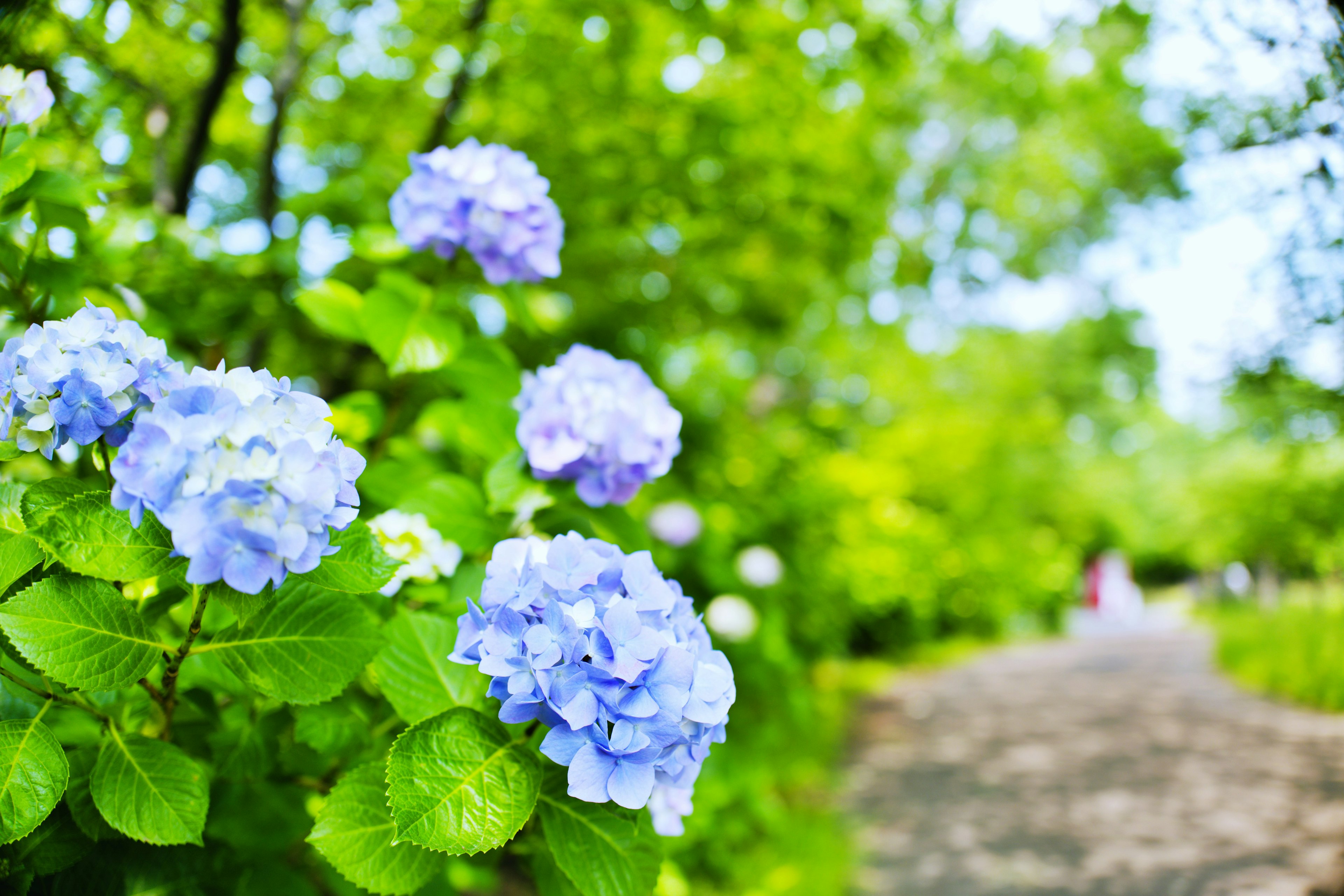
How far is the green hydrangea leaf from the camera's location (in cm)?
88

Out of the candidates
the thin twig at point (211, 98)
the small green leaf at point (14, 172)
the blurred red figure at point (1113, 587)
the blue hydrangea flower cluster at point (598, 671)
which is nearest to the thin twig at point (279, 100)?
the thin twig at point (211, 98)

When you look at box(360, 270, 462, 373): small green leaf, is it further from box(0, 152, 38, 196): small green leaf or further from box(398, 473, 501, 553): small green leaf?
box(0, 152, 38, 196): small green leaf

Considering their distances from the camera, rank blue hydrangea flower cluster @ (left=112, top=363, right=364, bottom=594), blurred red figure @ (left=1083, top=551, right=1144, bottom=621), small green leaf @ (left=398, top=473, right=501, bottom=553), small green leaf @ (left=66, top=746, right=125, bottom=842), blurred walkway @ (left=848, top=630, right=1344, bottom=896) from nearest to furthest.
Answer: blue hydrangea flower cluster @ (left=112, top=363, right=364, bottom=594) → small green leaf @ (left=66, top=746, right=125, bottom=842) → small green leaf @ (left=398, top=473, right=501, bottom=553) → blurred walkway @ (left=848, top=630, right=1344, bottom=896) → blurred red figure @ (left=1083, top=551, right=1144, bottom=621)

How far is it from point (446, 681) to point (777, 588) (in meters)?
2.85

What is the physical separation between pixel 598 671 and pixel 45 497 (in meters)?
0.62

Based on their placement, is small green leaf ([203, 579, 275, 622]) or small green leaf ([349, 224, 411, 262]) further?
small green leaf ([349, 224, 411, 262])

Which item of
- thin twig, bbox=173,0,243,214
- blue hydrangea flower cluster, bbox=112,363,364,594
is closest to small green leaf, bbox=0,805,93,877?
blue hydrangea flower cluster, bbox=112,363,364,594

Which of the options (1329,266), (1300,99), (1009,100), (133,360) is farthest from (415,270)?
(1009,100)

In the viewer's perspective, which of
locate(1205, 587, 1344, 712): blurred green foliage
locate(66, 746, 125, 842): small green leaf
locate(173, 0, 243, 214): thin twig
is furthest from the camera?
locate(1205, 587, 1344, 712): blurred green foliage

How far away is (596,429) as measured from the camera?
1.25m

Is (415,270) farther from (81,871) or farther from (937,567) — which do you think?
(937,567)

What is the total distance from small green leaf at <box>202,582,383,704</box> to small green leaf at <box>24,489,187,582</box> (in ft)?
0.46

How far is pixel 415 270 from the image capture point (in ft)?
6.59

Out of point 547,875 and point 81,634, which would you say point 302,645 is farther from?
point 547,875
